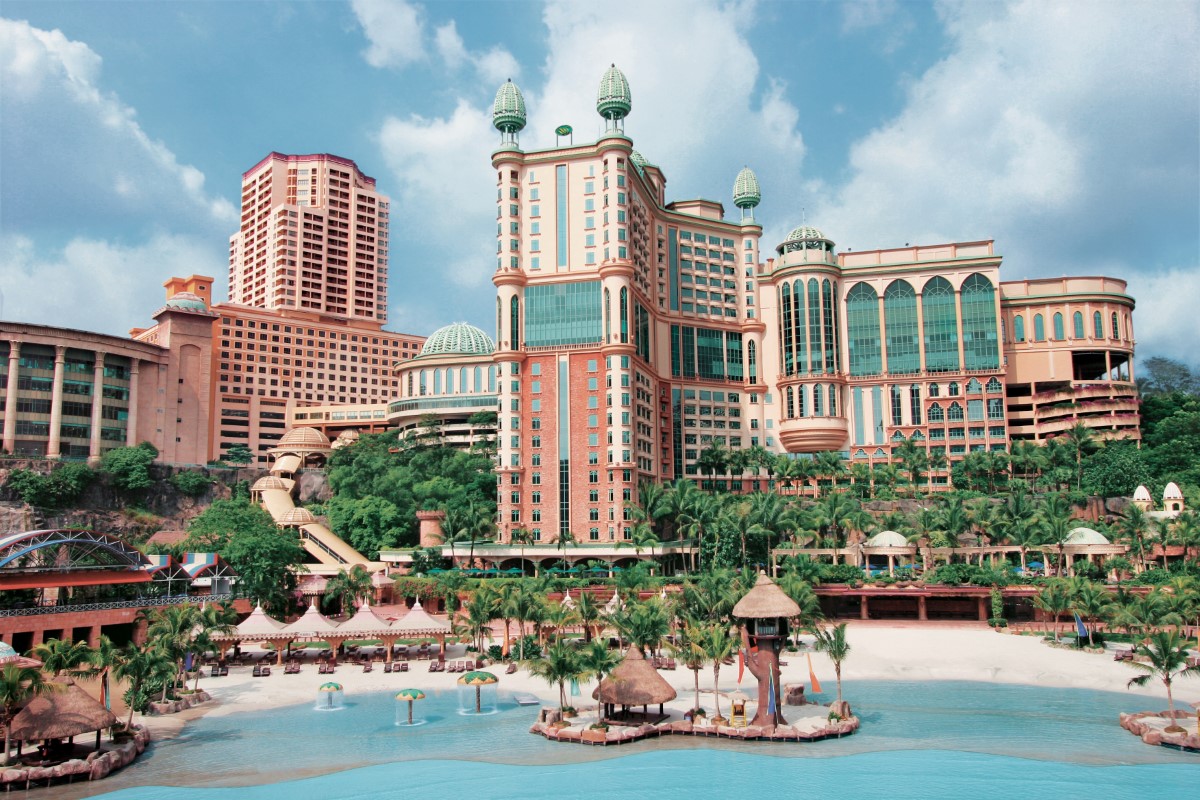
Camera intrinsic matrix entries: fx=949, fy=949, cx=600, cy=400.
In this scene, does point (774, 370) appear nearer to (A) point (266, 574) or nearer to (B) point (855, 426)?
(B) point (855, 426)

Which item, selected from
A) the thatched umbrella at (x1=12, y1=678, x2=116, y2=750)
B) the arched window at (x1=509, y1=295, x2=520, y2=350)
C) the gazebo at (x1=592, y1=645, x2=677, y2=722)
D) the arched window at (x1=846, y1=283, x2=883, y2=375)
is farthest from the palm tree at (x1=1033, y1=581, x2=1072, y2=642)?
the arched window at (x1=846, y1=283, x2=883, y2=375)

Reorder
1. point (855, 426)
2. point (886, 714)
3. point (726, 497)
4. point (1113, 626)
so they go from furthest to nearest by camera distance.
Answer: point (855, 426) < point (726, 497) < point (1113, 626) < point (886, 714)

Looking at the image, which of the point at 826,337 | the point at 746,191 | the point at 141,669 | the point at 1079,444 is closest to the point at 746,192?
the point at 746,191

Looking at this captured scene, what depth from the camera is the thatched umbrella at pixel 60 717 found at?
3844 cm

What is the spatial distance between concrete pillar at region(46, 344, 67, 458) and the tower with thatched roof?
110577mm

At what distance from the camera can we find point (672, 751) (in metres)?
40.9

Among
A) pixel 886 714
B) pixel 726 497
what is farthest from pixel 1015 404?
pixel 886 714

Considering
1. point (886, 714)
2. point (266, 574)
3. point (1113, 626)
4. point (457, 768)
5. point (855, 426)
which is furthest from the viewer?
point (855, 426)

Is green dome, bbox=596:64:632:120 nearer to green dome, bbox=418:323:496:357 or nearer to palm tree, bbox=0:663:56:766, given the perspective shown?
green dome, bbox=418:323:496:357

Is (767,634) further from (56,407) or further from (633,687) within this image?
(56,407)

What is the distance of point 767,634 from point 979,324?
3901 inches

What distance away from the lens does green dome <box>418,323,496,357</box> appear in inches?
5855

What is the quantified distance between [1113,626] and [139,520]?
340ft

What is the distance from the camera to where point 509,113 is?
111812mm
